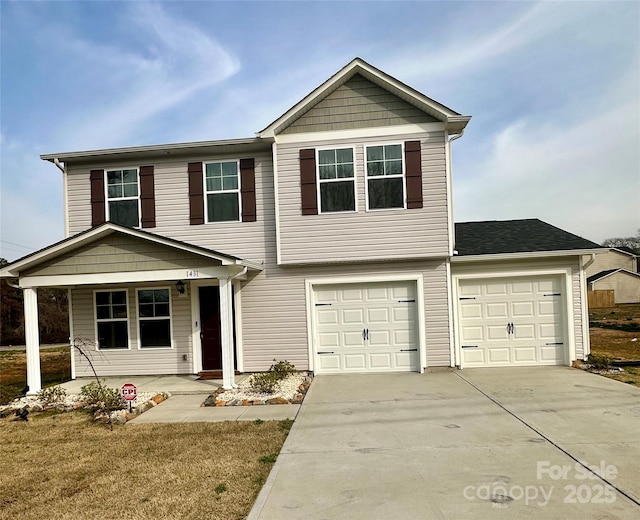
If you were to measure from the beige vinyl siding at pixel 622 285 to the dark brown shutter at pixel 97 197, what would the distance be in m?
41.7

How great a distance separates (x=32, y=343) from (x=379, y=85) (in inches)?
367

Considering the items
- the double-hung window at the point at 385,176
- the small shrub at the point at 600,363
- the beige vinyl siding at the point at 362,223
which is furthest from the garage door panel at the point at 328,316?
the small shrub at the point at 600,363

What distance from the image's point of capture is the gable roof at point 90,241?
344 inches

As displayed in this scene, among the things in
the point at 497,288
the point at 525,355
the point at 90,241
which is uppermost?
the point at 90,241

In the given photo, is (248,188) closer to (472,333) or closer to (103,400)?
(103,400)

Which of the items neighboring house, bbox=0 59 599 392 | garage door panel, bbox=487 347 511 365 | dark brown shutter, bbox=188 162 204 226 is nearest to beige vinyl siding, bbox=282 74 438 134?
neighboring house, bbox=0 59 599 392

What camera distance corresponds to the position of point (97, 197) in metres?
10.9

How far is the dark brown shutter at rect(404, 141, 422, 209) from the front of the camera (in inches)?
391

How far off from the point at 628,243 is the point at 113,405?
81009 millimetres

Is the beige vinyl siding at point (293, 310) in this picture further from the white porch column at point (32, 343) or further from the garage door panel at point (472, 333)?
the white porch column at point (32, 343)

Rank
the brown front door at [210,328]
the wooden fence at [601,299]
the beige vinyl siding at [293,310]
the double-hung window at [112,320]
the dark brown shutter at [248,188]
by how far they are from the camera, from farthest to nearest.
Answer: the wooden fence at [601,299], the double-hung window at [112,320], the brown front door at [210,328], the dark brown shutter at [248,188], the beige vinyl siding at [293,310]

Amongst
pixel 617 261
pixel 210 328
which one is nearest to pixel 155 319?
pixel 210 328

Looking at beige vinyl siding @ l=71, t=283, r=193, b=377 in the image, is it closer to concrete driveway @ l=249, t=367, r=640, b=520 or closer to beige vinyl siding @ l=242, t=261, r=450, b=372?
beige vinyl siding @ l=242, t=261, r=450, b=372

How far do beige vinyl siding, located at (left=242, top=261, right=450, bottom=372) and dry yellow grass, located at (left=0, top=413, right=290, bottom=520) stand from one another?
12.5ft
